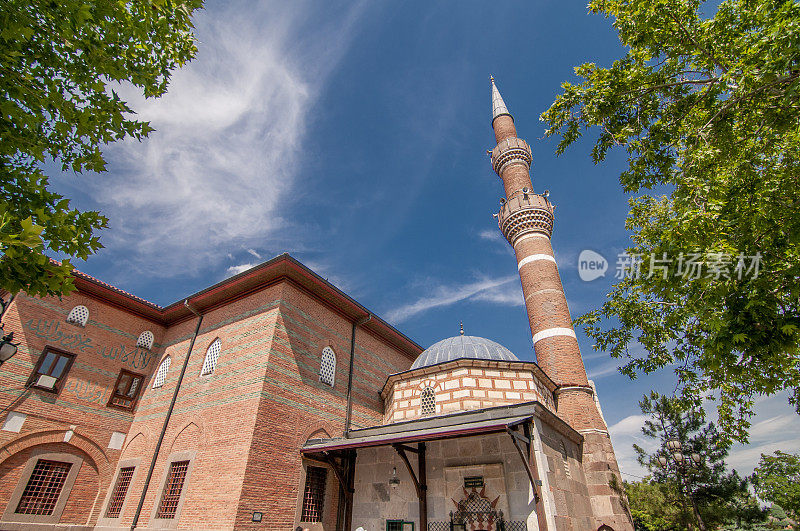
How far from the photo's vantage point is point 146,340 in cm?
1402

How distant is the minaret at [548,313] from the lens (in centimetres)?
1179

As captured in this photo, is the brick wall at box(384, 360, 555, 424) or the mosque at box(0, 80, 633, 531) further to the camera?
the brick wall at box(384, 360, 555, 424)

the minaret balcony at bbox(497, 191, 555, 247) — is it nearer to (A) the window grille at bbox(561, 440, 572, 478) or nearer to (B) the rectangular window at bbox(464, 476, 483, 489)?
(A) the window grille at bbox(561, 440, 572, 478)

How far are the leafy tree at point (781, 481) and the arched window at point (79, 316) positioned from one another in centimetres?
3555

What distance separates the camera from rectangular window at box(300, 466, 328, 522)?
998cm

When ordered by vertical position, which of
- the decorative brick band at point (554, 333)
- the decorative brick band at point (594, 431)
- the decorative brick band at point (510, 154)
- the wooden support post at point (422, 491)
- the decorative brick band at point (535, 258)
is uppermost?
the decorative brick band at point (510, 154)

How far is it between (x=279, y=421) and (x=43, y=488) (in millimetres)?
7013

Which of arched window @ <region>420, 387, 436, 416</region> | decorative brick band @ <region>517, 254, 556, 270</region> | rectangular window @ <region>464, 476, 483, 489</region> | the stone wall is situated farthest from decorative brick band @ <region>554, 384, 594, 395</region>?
rectangular window @ <region>464, 476, 483, 489</region>

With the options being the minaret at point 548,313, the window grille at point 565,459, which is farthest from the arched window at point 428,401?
the minaret at point 548,313

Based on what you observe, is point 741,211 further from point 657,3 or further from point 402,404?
point 402,404

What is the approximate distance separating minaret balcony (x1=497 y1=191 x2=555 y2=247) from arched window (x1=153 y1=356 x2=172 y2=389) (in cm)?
1445

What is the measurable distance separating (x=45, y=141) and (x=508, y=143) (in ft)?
61.6

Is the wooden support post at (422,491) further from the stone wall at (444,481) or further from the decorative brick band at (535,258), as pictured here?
the decorative brick band at (535,258)

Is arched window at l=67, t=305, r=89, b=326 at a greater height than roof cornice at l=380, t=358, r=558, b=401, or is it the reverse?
arched window at l=67, t=305, r=89, b=326
